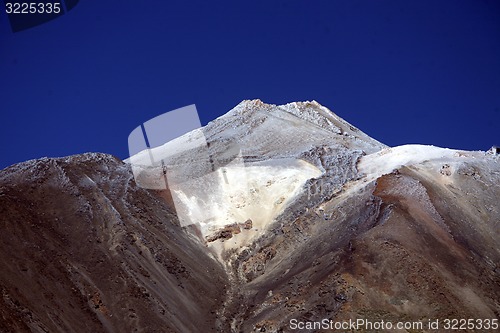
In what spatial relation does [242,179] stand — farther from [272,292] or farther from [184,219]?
[272,292]

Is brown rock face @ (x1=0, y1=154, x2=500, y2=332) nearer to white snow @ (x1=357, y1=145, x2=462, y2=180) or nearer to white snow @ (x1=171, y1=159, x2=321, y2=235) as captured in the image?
white snow @ (x1=171, y1=159, x2=321, y2=235)

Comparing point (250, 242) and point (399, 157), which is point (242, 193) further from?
point (399, 157)

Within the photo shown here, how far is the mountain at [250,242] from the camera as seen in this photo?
16969 mm

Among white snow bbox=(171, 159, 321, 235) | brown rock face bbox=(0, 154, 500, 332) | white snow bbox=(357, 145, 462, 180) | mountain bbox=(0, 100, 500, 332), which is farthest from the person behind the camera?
white snow bbox=(357, 145, 462, 180)

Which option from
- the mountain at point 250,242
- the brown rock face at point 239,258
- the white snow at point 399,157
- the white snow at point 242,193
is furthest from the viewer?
the white snow at point 399,157

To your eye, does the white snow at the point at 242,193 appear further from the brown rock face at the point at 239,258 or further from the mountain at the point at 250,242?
the brown rock face at the point at 239,258

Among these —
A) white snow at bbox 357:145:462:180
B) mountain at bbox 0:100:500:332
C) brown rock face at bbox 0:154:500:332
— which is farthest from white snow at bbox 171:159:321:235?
white snow at bbox 357:145:462:180

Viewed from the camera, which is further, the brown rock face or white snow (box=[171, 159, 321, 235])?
white snow (box=[171, 159, 321, 235])

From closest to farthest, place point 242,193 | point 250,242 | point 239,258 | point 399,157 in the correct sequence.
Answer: point 239,258 → point 250,242 → point 242,193 → point 399,157

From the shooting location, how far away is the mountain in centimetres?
1697

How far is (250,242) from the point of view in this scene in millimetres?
27000

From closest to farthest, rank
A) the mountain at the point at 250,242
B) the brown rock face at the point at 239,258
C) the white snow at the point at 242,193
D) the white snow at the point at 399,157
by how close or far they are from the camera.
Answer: the brown rock face at the point at 239,258 → the mountain at the point at 250,242 → the white snow at the point at 242,193 → the white snow at the point at 399,157

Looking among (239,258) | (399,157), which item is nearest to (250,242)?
(239,258)

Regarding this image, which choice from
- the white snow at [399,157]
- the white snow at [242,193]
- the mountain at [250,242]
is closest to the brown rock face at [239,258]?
the mountain at [250,242]
